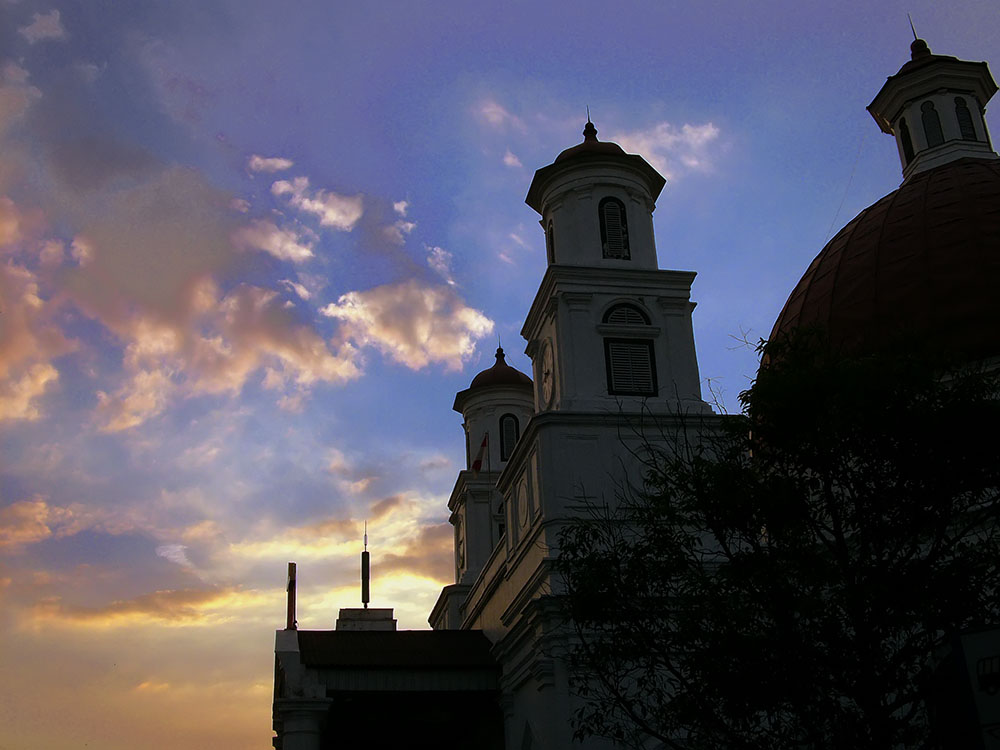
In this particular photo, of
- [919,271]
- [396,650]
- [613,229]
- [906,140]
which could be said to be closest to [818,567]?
[919,271]

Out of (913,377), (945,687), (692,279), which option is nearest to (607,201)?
(692,279)

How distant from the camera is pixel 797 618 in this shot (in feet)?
37.4

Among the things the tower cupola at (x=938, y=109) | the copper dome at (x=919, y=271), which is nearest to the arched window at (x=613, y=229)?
the copper dome at (x=919, y=271)

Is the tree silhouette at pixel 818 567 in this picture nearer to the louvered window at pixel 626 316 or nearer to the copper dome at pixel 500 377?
the louvered window at pixel 626 316

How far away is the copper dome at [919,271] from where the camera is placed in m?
19.8

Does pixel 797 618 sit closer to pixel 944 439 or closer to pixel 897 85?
pixel 944 439

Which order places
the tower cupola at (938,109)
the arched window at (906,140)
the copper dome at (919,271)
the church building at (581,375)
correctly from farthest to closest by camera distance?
→ the arched window at (906,140)
the tower cupola at (938,109)
the church building at (581,375)
the copper dome at (919,271)

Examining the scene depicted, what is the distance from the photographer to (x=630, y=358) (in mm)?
23891

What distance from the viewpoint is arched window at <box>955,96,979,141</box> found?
29766mm

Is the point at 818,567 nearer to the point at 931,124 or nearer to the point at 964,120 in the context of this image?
the point at 931,124

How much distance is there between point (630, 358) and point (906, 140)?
42.1ft

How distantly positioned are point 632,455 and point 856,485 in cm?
1095

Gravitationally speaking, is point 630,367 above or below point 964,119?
below

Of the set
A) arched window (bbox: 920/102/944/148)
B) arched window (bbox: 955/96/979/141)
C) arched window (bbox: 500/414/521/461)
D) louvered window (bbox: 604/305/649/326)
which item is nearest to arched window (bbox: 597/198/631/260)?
louvered window (bbox: 604/305/649/326)
